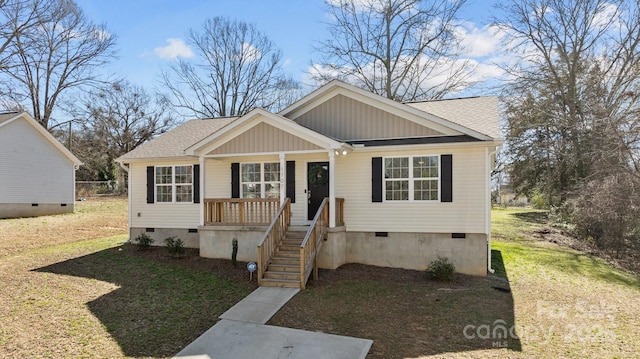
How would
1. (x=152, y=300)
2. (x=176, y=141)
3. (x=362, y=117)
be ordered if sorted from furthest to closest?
(x=176, y=141), (x=362, y=117), (x=152, y=300)

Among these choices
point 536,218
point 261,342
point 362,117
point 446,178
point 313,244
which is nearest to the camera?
point 261,342

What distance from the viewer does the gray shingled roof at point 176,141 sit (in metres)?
13.3

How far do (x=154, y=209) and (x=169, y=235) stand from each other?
1.12 meters

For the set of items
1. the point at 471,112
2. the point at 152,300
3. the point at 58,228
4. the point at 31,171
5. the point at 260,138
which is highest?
the point at 471,112

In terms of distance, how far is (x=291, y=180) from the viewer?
1210 cm

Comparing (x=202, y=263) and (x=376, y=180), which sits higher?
(x=376, y=180)

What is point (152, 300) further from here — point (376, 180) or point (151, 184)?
point (376, 180)

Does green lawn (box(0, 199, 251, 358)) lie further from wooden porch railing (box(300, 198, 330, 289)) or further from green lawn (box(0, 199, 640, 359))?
wooden porch railing (box(300, 198, 330, 289))

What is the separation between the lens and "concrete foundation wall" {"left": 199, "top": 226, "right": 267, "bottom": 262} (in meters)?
11.3

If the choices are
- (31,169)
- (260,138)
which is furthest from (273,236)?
(31,169)

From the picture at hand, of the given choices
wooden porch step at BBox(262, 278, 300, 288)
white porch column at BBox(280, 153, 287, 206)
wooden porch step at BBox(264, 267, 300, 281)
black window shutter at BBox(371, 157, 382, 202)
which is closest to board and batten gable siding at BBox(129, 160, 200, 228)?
white porch column at BBox(280, 153, 287, 206)

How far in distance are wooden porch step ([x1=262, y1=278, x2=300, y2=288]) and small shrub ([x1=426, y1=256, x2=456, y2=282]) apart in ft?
11.7

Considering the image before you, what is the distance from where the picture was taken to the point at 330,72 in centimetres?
2711

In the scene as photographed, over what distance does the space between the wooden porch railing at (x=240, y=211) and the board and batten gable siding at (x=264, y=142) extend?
149 cm
